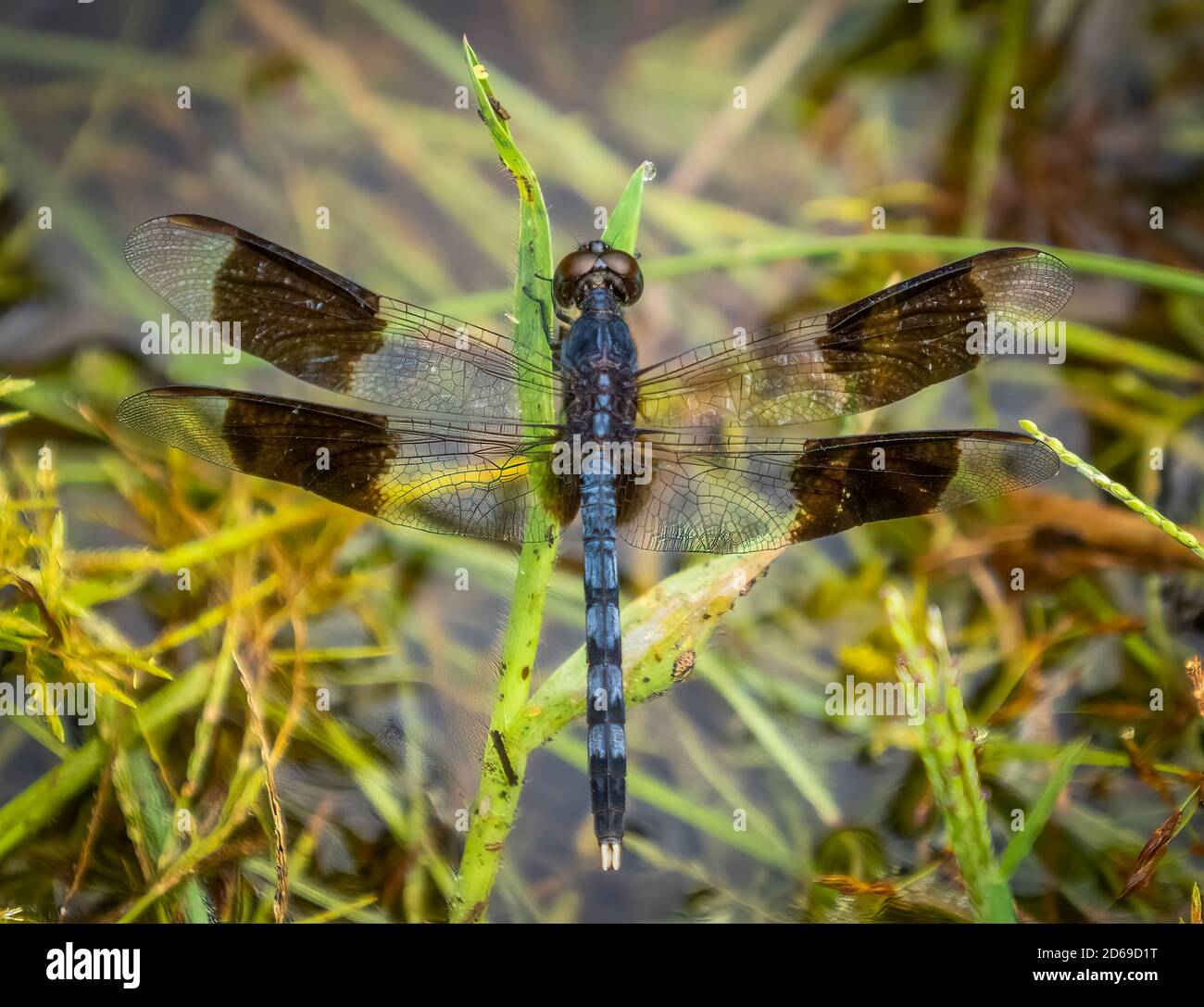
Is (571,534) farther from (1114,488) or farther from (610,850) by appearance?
(1114,488)

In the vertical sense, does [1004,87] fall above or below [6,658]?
above

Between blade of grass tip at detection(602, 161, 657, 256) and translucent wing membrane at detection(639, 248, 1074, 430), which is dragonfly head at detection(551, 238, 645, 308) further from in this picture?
translucent wing membrane at detection(639, 248, 1074, 430)

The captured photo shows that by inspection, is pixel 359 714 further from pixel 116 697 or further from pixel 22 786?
pixel 22 786

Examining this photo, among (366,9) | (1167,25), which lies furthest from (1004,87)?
(366,9)

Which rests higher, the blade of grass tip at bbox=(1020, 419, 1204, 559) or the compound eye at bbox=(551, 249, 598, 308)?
the compound eye at bbox=(551, 249, 598, 308)

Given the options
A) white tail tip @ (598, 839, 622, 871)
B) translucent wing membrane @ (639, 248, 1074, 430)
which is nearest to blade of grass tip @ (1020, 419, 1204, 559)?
translucent wing membrane @ (639, 248, 1074, 430)

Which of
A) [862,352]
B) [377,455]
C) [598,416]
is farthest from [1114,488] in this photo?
[377,455]
